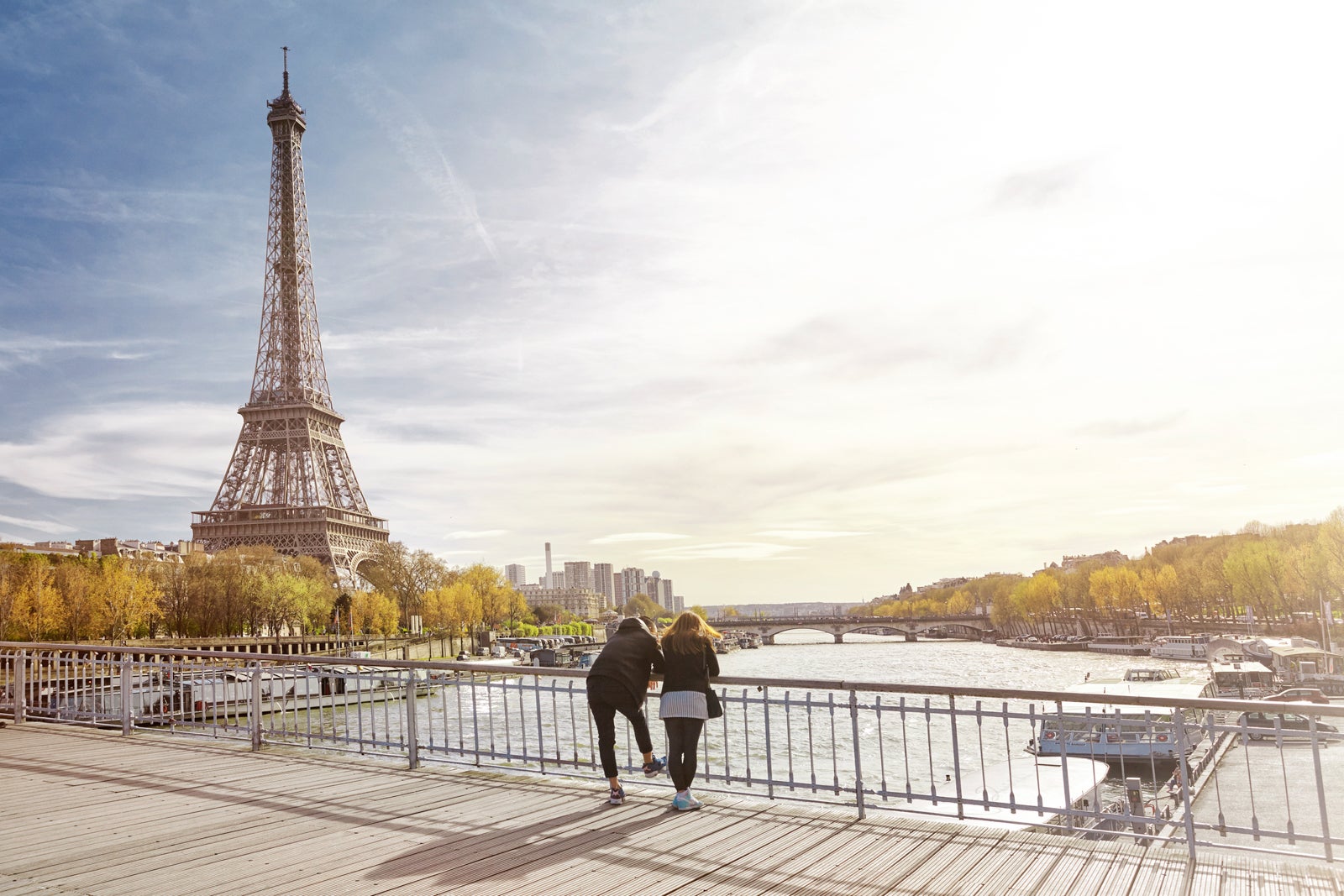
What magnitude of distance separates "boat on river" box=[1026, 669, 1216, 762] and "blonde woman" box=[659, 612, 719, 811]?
2.75 meters

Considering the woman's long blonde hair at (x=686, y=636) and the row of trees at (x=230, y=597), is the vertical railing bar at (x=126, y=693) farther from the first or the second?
the row of trees at (x=230, y=597)

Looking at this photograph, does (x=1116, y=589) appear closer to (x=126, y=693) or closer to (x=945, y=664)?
(x=945, y=664)

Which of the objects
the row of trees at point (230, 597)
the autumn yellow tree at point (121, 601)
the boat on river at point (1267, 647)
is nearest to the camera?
the row of trees at point (230, 597)

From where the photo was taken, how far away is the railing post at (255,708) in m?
12.0

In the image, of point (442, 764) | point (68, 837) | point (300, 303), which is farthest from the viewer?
point (300, 303)

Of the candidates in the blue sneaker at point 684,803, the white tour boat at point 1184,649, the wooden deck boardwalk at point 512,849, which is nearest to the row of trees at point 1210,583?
the white tour boat at point 1184,649

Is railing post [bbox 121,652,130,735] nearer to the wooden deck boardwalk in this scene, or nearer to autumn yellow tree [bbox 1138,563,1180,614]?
the wooden deck boardwalk

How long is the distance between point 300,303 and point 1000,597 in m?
106

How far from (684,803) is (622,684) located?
1.16 m

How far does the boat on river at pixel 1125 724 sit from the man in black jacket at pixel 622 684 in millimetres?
3334

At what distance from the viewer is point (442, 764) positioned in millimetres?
10766

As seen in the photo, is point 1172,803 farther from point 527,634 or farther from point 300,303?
point 527,634

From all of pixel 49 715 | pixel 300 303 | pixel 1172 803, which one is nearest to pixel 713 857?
pixel 49 715

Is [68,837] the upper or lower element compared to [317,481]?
lower
